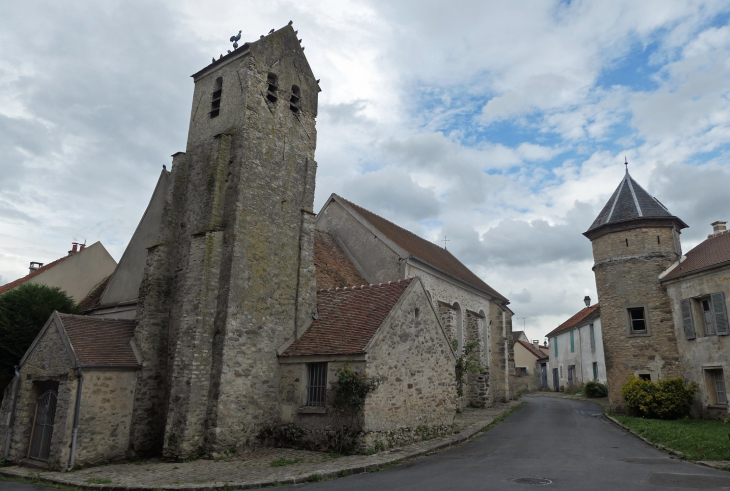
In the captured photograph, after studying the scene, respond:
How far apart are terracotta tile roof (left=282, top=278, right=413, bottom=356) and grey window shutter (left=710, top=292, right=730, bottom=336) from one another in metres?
11.9

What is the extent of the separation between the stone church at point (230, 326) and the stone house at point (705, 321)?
10195 mm

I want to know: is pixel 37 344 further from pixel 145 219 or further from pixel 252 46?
pixel 252 46

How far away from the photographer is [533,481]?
27.9ft

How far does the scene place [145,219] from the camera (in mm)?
15922

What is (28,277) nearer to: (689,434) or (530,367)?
(689,434)

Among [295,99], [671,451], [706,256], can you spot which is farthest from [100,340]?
[706,256]

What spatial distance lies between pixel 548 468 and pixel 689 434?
664 centimetres

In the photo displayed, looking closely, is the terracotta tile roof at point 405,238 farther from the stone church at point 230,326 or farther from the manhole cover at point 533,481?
the manhole cover at point 533,481

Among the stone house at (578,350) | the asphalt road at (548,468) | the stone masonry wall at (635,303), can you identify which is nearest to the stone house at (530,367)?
the stone house at (578,350)

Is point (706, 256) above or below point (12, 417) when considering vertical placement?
above

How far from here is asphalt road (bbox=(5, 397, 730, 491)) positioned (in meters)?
8.24

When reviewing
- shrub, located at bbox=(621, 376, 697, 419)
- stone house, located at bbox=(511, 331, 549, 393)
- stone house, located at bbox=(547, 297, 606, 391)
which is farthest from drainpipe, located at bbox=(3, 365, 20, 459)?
stone house, located at bbox=(511, 331, 549, 393)

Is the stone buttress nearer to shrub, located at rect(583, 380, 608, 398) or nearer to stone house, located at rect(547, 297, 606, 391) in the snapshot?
stone house, located at rect(547, 297, 606, 391)

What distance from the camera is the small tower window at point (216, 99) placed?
14.7 m
